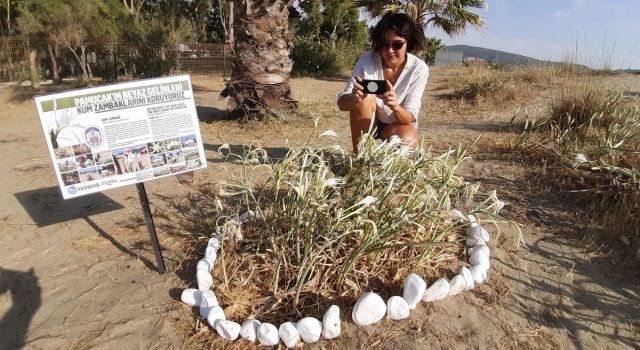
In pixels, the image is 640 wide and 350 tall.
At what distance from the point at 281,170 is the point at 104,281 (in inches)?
39.2

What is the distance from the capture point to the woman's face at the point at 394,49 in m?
2.50

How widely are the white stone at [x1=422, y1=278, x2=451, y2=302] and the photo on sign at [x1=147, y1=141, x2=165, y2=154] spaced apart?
53.2 inches

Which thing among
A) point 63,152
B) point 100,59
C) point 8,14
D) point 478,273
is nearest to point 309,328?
point 478,273

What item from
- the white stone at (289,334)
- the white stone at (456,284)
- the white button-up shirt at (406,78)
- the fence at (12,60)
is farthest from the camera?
the fence at (12,60)

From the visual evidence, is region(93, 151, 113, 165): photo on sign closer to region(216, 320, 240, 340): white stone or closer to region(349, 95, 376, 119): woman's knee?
region(216, 320, 240, 340): white stone

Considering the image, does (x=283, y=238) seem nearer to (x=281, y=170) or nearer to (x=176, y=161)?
(x=281, y=170)

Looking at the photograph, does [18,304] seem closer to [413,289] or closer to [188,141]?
[188,141]

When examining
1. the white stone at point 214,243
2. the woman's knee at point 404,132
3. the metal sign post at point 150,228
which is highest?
the woman's knee at point 404,132

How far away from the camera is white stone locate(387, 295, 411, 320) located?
1.51 m

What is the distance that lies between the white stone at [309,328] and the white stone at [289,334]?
0.02 m

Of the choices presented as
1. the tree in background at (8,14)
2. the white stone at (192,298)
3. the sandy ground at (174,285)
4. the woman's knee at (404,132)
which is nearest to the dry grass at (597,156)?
the sandy ground at (174,285)

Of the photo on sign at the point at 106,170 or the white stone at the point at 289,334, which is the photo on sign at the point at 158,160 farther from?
the white stone at the point at 289,334

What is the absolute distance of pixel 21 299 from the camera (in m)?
1.73

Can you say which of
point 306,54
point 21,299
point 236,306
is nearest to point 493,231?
point 236,306
